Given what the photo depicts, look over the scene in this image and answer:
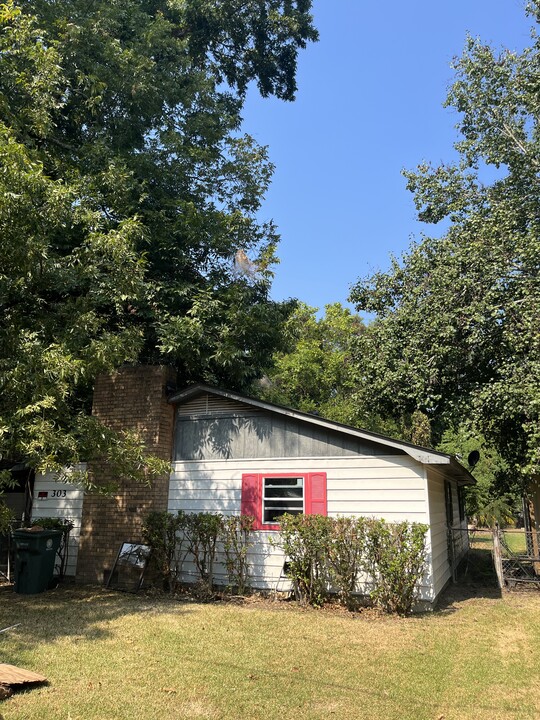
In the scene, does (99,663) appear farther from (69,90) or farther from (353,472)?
Answer: (69,90)

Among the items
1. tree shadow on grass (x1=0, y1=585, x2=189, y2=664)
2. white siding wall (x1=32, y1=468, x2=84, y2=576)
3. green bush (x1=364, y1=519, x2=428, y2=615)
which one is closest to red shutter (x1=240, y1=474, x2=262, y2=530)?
tree shadow on grass (x1=0, y1=585, x2=189, y2=664)

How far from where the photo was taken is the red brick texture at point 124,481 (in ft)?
32.3

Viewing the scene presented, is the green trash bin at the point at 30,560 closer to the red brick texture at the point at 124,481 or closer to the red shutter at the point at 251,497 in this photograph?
the red brick texture at the point at 124,481

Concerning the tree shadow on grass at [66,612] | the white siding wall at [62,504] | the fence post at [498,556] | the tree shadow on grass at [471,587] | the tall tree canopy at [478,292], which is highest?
the tall tree canopy at [478,292]

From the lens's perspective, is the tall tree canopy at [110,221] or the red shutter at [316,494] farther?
the red shutter at [316,494]

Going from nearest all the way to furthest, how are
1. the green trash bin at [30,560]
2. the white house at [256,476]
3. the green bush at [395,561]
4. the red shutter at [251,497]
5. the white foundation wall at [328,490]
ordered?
the green bush at [395,561] < the white foundation wall at [328,490] < the white house at [256,476] < the green trash bin at [30,560] < the red shutter at [251,497]

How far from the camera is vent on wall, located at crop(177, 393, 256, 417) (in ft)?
32.9

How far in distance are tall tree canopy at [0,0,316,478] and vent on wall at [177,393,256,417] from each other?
0.99m

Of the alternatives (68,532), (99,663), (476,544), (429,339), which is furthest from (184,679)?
(476,544)

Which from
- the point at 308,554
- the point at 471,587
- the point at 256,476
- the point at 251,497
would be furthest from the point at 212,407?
the point at 471,587

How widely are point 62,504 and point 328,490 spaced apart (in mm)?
5778

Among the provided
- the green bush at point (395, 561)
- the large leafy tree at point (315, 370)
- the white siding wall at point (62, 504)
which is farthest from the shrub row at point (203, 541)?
the large leafy tree at point (315, 370)

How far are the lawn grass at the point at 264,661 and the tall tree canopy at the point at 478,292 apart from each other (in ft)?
18.1

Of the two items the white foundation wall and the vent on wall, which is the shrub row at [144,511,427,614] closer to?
the white foundation wall
